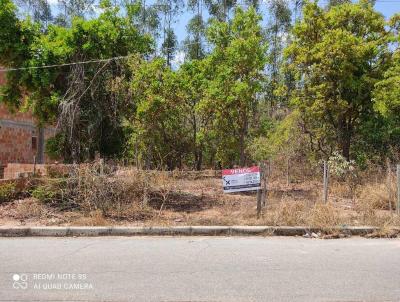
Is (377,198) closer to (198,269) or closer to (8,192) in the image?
(198,269)

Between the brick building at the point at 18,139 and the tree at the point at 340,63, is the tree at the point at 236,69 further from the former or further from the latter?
the brick building at the point at 18,139

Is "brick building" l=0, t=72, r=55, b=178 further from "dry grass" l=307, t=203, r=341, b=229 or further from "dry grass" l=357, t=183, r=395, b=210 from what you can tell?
"dry grass" l=307, t=203, r=341, b=229

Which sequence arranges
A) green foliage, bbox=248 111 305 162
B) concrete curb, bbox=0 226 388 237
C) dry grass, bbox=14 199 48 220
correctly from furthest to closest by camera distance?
green foliage, bbox=248 111 305 162 < dry grass, bbox=14 199 48 220 < concrete curb, bbox=0 226 388 237

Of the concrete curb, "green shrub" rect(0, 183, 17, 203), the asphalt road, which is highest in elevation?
"green shrub" rect(0, 183, 17, 203)

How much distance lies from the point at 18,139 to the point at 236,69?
54.9 ft

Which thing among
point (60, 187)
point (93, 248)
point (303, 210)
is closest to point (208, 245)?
point (93, 248)

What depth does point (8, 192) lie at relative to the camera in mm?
13883

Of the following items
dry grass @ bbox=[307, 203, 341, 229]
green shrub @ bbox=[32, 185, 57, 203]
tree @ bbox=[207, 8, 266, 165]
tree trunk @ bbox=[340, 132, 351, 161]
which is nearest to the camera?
dry grass @ bbox=[307, 203, 341, 229]

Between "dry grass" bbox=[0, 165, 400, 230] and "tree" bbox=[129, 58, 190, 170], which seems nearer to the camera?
"dry grass" bbox=[0, 165, 400, 230]

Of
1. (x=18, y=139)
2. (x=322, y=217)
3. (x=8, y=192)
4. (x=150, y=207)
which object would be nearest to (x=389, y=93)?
(x=322, y=217)

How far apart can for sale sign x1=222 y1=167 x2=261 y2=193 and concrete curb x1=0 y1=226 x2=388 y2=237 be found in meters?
1.39

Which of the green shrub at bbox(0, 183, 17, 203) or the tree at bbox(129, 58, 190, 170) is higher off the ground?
the tree at bbox(129, 58, 190, 170)

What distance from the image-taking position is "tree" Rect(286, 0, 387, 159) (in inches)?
A: 742

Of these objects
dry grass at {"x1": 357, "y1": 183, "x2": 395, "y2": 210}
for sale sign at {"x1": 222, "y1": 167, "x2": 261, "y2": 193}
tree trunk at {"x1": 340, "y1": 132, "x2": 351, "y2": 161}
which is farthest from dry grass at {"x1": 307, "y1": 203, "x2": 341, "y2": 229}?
tree trunk at {"x1": 340, "y1": 132, "x2": 351, "y2": 161}
